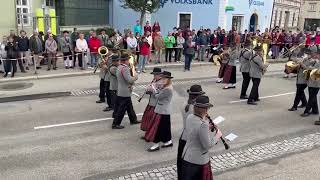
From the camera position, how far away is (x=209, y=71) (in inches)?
730

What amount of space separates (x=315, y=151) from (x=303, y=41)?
1665 centimetres

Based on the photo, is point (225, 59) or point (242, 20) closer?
point (225, 59)

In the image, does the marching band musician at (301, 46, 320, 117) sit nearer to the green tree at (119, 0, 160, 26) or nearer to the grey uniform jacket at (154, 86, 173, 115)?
the grey uniform jacket at (154, 86, 173, 115)

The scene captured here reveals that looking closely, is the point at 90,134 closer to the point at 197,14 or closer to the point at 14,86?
the point at 14,86

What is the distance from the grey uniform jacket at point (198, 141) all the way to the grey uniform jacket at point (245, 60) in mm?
7669

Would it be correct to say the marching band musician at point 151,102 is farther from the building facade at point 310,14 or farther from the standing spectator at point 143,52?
the building facade at point 310,14

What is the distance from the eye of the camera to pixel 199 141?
520 cm

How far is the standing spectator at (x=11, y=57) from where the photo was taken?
15.6 meters

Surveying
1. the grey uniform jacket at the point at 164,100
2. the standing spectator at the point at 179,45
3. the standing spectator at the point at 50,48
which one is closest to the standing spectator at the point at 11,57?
the standing spectator at the point at 50,48

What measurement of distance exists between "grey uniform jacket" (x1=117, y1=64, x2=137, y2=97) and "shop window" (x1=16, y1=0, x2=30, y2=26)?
13.5 metres

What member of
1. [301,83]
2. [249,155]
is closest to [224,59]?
[301,83]

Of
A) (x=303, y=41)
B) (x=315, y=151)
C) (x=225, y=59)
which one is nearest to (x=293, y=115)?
(x=315, y=151)

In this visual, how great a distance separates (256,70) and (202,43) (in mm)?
8709

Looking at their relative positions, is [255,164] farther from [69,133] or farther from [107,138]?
[69,133]
